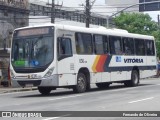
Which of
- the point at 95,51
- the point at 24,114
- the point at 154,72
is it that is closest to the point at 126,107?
the point at 24,114

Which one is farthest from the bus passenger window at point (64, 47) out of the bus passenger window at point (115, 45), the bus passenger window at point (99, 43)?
the bus passenger window at point (115, 45)

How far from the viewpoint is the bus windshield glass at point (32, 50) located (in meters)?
22.0

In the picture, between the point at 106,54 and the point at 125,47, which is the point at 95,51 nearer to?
the point at 106,54

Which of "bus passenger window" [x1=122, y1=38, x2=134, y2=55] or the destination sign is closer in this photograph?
the destination sign

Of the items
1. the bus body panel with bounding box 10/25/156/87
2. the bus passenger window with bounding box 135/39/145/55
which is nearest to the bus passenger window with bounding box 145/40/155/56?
the bus body panel with bounding box 10/25/156/87

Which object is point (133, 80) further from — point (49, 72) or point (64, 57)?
point (49, 72)

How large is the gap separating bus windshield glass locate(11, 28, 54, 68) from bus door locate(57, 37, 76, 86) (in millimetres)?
477

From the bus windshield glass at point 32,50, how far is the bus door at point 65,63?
0.48m

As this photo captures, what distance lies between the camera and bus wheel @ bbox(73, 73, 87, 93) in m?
23.5

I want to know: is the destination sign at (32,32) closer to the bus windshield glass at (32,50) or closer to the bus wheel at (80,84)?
the bus windshield glass at (32,50)

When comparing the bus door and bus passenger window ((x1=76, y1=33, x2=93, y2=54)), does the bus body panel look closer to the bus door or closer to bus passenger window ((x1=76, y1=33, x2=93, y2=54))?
the bus door

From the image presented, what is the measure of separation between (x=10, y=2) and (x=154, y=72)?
14303mm

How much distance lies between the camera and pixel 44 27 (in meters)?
22.5

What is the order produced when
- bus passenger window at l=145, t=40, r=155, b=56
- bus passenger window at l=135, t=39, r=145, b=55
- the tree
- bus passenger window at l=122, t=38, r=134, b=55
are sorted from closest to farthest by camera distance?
1. bus passenger window at l=122, t=38, r=134, b=55
2. bus passenger window at l=135, t=39, r=145, b=55
3. bus passenger window at l=145, t=40, r=155, b=56
4. the tree
